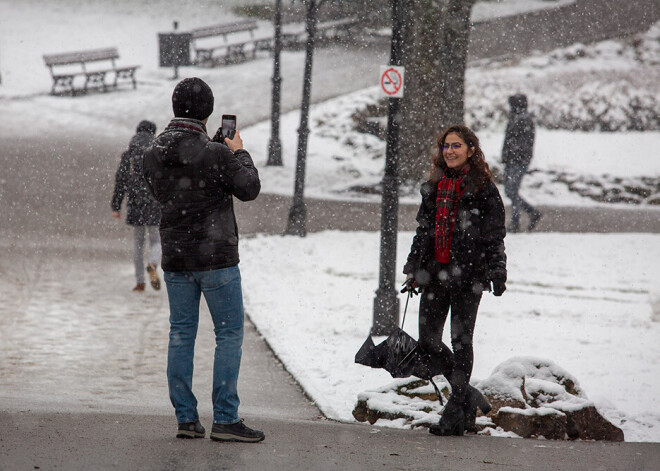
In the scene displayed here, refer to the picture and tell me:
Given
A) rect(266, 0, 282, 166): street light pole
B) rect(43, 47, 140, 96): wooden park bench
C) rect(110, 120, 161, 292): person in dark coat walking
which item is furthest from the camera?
rect(43, 47, 140, 96): wooden park bench

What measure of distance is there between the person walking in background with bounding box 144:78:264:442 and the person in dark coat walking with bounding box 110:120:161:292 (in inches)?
177

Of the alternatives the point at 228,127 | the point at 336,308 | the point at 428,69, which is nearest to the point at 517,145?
the point at 428,69

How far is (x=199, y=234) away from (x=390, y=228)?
3.49 metres

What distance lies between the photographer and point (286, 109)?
74.1 ft

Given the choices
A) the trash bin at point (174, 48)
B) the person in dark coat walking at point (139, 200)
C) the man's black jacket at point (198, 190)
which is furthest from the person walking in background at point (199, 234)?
the trash bin at point (174, 48)

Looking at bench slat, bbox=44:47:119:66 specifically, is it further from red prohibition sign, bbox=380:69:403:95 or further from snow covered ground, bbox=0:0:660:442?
red prohibition sign, bbox=380:69:403:95

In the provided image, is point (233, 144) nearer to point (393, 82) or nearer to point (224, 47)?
point (393, 82)

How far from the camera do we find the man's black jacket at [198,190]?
14.1ft

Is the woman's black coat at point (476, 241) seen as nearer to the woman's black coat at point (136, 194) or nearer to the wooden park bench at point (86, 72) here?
the woman's black coat at point (136, 194)

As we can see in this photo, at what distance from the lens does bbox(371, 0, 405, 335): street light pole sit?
763cm

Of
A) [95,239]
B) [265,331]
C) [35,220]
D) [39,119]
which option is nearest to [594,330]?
[265,331]

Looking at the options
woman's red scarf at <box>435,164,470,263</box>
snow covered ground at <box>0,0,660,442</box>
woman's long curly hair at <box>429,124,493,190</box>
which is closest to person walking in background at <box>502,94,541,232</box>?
snow covered ground at <box>0,0,660,442</box>

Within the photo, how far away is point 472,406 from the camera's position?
5180 mm

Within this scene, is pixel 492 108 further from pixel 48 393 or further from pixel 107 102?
pixel 48 393
